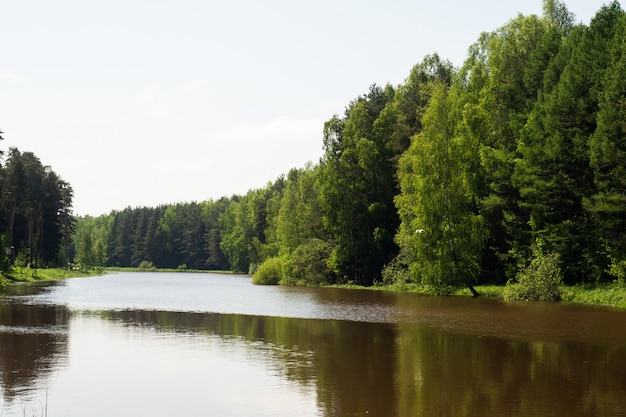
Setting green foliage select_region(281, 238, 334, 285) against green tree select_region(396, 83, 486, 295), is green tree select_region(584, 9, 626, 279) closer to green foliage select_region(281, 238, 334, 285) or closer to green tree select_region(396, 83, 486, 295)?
green tree select_region(396, 83, 486, 295)

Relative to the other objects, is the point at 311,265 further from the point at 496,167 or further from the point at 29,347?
the point at 29,347

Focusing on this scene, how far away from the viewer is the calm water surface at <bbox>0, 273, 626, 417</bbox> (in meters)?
17.2

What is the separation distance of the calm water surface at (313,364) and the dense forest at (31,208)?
234 feet

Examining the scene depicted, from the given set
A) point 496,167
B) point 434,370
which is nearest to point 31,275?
point 496,167

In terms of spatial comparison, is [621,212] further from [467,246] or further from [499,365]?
[499,365]

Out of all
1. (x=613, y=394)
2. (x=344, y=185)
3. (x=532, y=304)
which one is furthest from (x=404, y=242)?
(x=613, y=394)

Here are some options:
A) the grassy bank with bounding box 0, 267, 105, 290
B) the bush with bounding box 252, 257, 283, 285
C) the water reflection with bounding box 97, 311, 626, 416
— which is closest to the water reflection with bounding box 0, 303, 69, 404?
the water reflection with bounding box 97, 311, 626, 416

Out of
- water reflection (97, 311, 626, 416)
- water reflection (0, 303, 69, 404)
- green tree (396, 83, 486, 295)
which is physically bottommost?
water reflection (97, 311, 626, 416)

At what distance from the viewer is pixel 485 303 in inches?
2068

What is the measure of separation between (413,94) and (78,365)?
66122mm

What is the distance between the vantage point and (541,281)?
53250mm

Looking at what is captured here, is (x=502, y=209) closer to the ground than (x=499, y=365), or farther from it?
farther from it

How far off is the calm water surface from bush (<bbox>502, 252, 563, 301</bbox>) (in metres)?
11.3

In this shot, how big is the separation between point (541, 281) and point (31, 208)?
87131 millimetres
